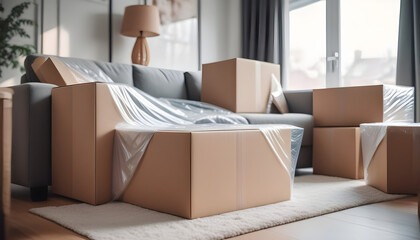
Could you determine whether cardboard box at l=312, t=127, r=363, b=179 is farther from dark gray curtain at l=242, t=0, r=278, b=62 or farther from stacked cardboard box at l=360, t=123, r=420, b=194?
dark gray curtain at l=242, t=0, r=278, b=62

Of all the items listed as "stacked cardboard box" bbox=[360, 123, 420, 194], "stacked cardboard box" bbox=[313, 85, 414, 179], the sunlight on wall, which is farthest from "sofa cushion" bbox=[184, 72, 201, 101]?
"stacked cardboard box" bbox=[360, 123, 420, 194]

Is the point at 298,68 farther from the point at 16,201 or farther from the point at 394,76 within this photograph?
the point at 16,201

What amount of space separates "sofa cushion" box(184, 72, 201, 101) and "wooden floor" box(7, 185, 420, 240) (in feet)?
5.30

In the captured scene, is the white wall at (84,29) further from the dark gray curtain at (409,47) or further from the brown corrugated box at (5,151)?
the brown corrugated box at (5,151)

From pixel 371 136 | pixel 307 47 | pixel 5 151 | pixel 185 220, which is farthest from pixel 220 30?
pixel 5 151

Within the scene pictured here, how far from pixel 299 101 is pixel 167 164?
180cm

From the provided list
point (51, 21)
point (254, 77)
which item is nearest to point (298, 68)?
point (254, 77)

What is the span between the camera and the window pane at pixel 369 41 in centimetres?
346

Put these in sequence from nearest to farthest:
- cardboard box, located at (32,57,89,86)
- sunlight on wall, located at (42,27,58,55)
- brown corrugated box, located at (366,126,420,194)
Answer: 1. brown corrugated box, located at (366,126,420,194)
2. cardboard box, located at (32,57,89,86)
3. sunlight on wall, located at (42,27,58,55)

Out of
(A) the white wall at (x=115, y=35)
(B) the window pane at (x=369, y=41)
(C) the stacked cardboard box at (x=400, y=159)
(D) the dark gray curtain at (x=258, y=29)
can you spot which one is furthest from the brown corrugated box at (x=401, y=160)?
(A) the white wall at (x=115, y=35)

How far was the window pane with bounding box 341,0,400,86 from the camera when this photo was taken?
346 centimetres

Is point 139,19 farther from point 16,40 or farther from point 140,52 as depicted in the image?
point 16,40

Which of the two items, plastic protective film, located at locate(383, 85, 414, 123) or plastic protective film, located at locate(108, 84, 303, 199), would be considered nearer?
plastic protective film, located at locate(108, 84, 303, 199)

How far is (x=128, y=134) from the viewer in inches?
62.4
